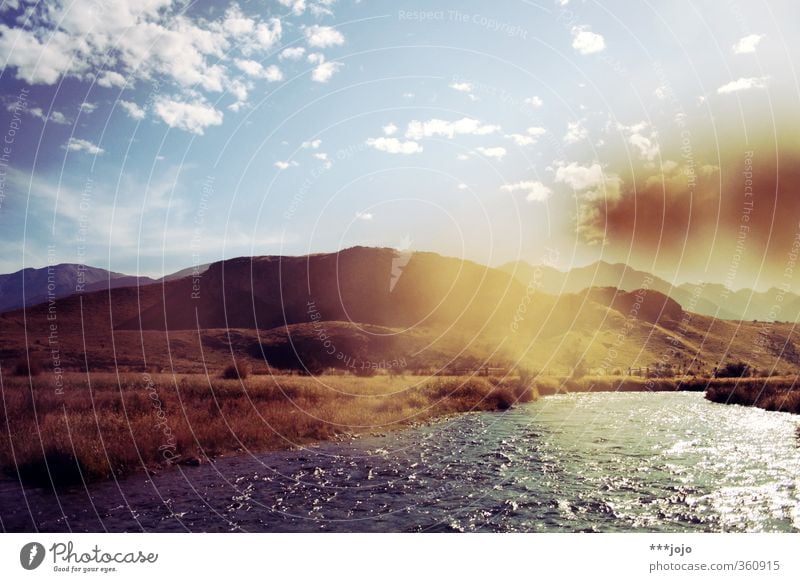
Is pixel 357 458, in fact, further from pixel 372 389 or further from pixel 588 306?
pixel 588 306

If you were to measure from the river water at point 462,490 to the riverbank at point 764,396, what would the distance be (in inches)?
516

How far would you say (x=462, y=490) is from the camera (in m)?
16.3

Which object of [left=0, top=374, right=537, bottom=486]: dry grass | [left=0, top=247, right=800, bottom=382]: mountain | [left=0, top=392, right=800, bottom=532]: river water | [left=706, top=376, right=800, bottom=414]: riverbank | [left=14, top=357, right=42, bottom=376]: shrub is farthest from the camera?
[left=0, top=247, right=800, bottom=382]: mountain

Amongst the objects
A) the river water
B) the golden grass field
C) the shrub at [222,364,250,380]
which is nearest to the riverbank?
the golden grass field

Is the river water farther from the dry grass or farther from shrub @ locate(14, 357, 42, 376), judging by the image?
shrub @ locate(14, 357, 42, 376)

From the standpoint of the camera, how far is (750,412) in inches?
1399

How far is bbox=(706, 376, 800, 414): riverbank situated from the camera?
1406 inches

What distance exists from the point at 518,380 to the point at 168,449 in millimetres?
39272

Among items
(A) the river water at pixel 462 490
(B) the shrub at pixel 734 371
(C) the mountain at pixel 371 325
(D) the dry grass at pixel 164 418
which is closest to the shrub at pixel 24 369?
(D) the dry grass at pixel 164 418

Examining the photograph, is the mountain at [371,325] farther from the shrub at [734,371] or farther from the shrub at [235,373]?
the shrub at [734,371]

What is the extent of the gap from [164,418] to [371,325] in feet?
303

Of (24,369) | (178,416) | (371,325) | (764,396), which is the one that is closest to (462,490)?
(178,416)

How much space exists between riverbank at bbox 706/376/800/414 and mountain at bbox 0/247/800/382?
19943 mm

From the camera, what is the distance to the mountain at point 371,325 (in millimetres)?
74375
